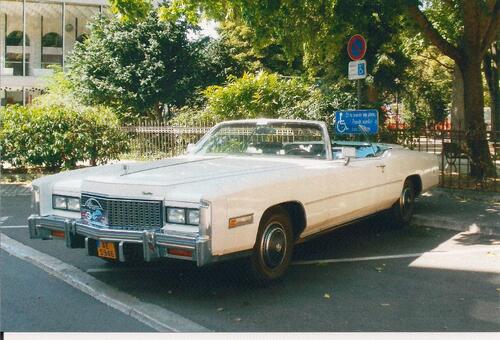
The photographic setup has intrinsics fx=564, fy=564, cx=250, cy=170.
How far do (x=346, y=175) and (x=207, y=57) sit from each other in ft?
57.3

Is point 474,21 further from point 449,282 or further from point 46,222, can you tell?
point 46,222

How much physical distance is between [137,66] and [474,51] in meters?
11.8

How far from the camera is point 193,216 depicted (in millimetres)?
4484

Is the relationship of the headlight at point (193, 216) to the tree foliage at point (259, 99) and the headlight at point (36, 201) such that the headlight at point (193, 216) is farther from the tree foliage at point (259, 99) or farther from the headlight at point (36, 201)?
the tree foliage at point (259, 99)

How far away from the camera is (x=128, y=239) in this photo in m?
4.68

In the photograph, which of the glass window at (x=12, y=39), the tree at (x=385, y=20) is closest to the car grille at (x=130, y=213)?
the tree at (x=385, y=20)

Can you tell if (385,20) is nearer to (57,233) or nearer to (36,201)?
(36,201)

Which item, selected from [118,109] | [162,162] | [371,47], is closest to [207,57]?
[118,109]

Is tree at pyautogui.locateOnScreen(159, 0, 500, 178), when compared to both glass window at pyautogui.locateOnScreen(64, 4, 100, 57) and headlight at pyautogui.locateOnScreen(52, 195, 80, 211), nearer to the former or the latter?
headlight at pyautogui.locateOnScreen(52, 195, 80, 211)

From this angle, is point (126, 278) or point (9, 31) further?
point (9, 31)

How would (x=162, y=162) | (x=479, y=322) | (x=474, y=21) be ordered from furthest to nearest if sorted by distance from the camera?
(x=474, y=21) → (x=162, y=162) → (x=479, y=322)

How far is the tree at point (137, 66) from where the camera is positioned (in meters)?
19.6

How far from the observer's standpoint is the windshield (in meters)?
6.29

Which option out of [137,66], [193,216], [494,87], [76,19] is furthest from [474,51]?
[76,19]
